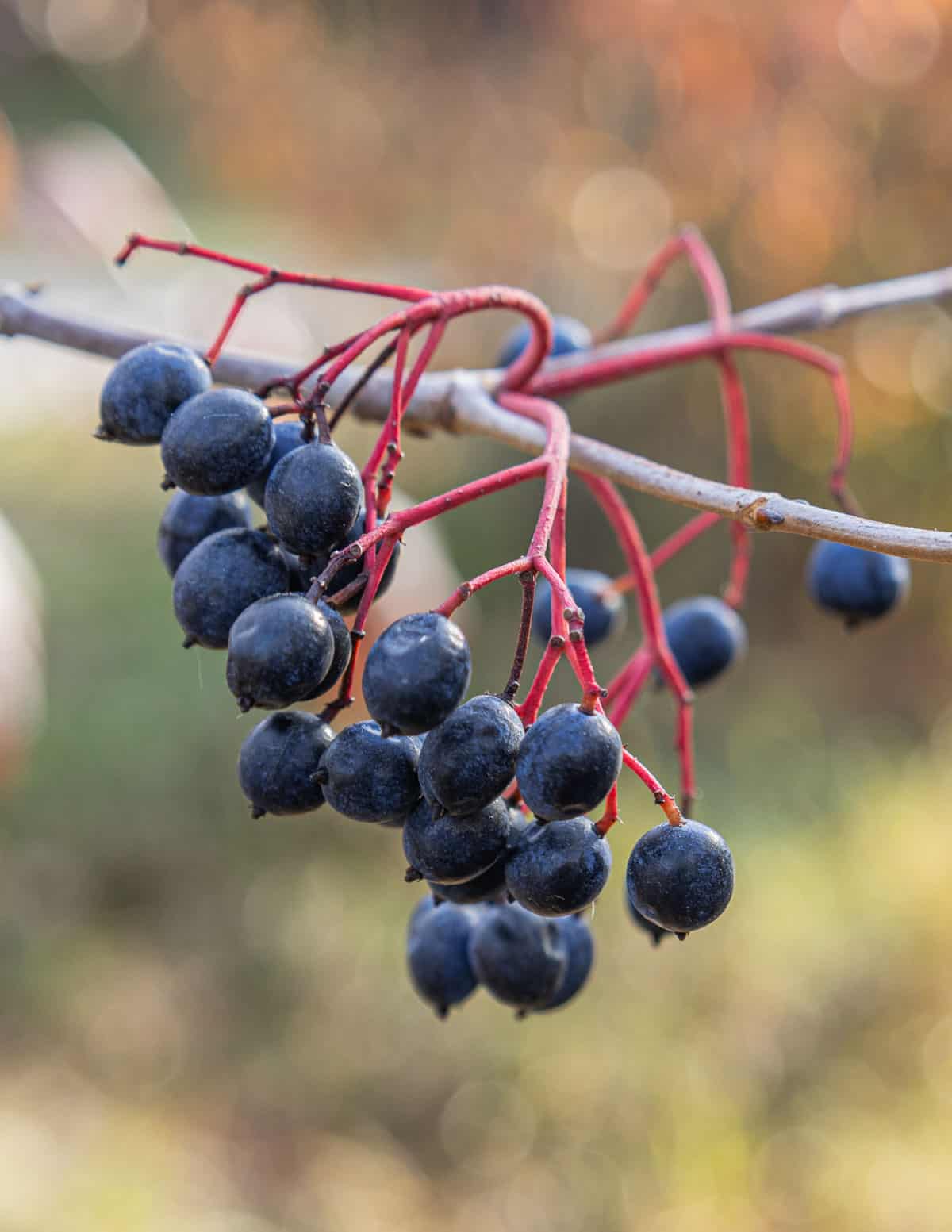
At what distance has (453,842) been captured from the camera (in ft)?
1.62

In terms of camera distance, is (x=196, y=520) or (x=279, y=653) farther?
(x=196, y=520)

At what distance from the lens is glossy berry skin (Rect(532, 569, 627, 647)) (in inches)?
36.1

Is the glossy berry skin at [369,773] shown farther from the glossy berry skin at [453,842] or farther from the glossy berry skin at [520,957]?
the glossy berry skin at [520,957]

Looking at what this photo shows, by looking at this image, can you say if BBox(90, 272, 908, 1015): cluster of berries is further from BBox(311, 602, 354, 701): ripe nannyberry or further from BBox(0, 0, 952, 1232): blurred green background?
BBox(0, 0, 952, 1232): blurred green background

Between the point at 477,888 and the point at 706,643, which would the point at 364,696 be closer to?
the point at 477,888

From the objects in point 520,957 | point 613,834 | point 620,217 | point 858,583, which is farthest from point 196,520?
point 620,217

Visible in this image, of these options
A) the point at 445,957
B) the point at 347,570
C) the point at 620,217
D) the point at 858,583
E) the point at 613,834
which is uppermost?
the point at 620,217

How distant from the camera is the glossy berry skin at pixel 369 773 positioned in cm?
49

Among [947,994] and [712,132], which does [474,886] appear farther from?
[712,132]

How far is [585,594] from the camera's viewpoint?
93 cm

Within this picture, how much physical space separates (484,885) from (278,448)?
0.25 m

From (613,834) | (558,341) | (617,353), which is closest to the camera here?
(617,353)

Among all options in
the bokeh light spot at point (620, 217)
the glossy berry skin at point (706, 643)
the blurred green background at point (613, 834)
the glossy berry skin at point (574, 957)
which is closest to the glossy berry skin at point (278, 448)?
the glossy berry skin at point (574, 957)

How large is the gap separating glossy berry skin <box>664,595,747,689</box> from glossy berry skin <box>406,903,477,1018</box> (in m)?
0.33
